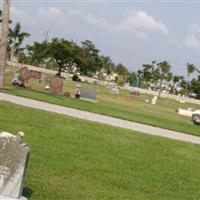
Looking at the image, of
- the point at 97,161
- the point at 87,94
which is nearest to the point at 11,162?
the point at 97,161

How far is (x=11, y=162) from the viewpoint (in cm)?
709

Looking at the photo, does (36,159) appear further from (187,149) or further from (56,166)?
(187,149)

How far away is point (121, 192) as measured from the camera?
9.62 metres

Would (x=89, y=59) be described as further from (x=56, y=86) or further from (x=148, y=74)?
(x=56, y=86)

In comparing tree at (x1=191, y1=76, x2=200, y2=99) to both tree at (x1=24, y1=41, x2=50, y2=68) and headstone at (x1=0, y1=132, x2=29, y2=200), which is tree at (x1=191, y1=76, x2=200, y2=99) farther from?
headstone at (x1=0, y1=132, x2=29, y2=200)

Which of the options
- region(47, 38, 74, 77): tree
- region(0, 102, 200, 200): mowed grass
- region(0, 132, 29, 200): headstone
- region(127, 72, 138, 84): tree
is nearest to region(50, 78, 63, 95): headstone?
region(0, 102, 200, 200): mowed grass

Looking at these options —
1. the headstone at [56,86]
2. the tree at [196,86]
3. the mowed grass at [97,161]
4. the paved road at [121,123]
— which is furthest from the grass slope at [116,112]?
the tree at [196,86]

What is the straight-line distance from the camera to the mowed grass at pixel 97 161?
9352mm

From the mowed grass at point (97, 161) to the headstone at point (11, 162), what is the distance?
1063mm

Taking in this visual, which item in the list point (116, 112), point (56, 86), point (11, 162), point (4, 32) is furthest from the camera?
point (56, 86)

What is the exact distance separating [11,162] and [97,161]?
5198 millimetres

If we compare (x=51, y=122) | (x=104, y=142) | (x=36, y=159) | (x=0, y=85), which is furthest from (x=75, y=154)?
(x=0, y=85)

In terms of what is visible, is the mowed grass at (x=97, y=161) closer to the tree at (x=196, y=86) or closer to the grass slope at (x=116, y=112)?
the grass slope at (x=116, y=112)

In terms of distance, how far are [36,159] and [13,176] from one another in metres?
3.78
